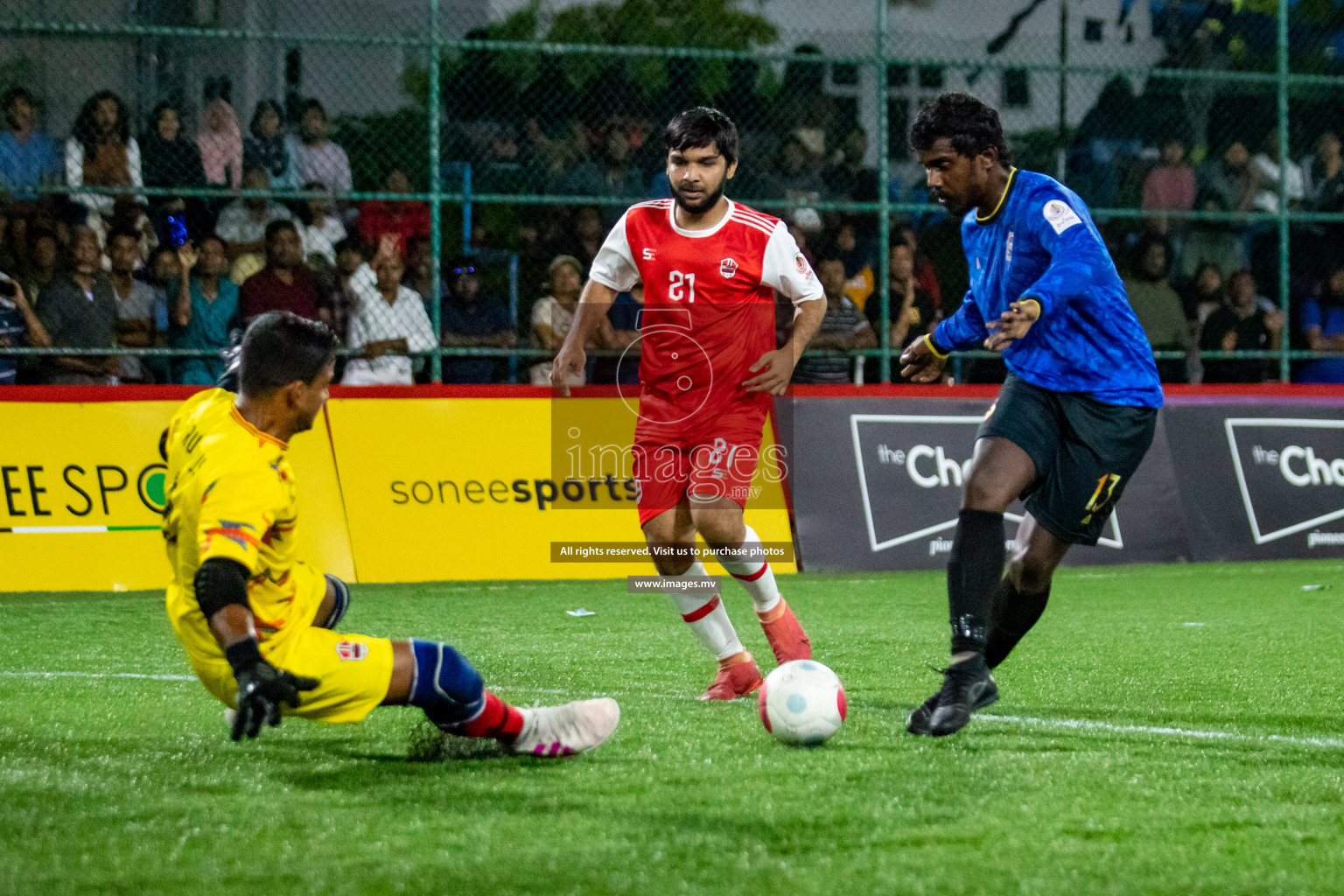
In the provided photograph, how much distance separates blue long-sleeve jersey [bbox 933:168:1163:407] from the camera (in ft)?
14.9

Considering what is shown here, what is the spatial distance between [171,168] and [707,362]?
6.02 metres

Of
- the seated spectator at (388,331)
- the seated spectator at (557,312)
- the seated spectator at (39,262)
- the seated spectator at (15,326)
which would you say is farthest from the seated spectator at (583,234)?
the seated spectator at (15,326)

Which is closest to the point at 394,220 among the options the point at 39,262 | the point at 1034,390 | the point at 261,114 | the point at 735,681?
the point at 261,114

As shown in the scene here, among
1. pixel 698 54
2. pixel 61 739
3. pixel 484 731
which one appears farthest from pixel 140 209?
pixel 484 731

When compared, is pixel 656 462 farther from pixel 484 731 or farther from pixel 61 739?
pixel 61 739

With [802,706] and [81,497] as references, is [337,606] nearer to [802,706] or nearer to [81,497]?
[802,706]

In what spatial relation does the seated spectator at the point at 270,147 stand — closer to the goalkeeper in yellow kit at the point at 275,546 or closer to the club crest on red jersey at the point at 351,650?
the goalkeeper in yellow kit at the point at 275,546

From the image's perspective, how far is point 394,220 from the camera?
10.6 metres

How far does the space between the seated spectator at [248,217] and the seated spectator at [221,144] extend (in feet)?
0.41

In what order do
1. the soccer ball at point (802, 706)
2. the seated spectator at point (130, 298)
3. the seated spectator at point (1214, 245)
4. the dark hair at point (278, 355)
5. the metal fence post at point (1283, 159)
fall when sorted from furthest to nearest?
the seated spectator at point (1214, 245)
the metal fence post at point (1283, 159)
the seated spectator at point (130, 298)
the soccer ball at point (802, 706)
the dark hair at point (278, 355)

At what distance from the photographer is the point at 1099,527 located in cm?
472

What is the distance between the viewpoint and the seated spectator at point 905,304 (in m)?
11.4

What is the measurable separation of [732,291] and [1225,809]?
9.16 ft

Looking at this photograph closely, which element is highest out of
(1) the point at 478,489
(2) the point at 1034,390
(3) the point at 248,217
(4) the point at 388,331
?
(3) the point at 248,217
